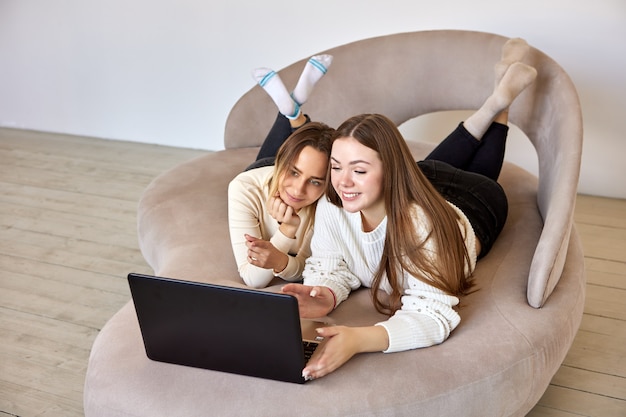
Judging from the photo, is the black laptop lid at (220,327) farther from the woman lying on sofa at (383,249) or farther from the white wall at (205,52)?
the white wall at (205,52)

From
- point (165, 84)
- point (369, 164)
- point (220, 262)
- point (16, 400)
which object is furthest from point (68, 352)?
point (165, 84)

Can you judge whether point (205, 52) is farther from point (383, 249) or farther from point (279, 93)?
point (383, 249)

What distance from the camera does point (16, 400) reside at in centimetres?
199

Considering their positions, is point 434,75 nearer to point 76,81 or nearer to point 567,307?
point 567,307

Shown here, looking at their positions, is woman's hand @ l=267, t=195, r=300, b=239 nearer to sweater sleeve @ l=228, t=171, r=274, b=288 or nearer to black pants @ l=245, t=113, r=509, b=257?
sweater sleeve @ l=228, t=171, r=274, b=288

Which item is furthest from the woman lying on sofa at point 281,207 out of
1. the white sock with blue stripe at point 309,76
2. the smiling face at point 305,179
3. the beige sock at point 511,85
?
the beige sock at point 511,85

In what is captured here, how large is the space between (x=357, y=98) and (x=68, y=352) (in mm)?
1270

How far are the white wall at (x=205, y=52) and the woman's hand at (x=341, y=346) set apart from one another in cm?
184

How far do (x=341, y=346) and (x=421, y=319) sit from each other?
20 centimetres

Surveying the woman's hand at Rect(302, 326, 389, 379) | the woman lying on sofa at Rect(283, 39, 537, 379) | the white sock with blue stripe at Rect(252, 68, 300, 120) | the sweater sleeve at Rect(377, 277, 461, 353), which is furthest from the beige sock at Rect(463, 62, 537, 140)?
the woman's hand at Rect(302, 326, 389, 379)

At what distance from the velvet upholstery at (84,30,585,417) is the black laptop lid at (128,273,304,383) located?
34 mm

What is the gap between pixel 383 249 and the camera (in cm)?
176

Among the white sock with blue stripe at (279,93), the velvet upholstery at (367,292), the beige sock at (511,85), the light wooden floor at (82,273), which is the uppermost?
the beige sock at (511,85)

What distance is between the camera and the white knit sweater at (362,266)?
1.63 m
